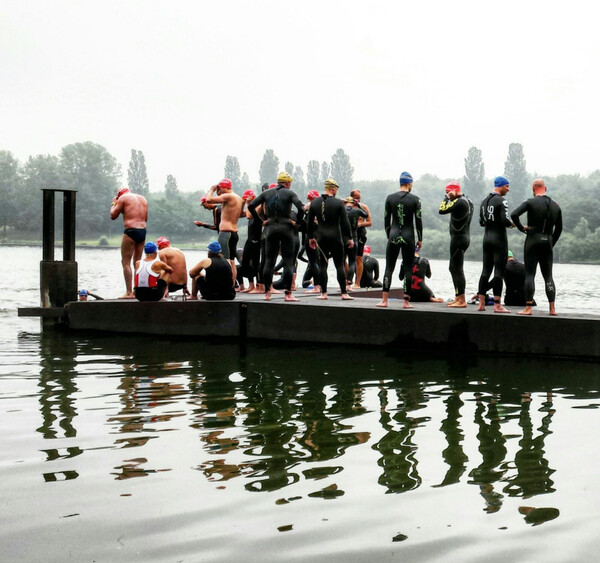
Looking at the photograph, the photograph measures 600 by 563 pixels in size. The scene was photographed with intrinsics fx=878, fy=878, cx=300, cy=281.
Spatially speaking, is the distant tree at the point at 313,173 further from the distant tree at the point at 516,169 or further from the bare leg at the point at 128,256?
the bare leg at the point at 128,256

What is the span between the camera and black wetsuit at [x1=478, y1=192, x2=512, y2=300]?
12484 millimetres

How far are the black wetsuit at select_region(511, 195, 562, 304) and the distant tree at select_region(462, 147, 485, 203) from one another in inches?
5073

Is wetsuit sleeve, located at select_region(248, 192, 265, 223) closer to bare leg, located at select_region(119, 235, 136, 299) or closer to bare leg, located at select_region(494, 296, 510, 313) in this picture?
bare leg, located at select_region(119, 235, 136, 299)

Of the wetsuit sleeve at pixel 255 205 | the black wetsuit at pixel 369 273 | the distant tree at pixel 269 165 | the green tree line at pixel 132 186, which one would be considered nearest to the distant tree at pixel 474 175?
the green tree line at pixel 132 186

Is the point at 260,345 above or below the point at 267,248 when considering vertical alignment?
below

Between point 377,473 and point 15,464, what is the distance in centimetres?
262

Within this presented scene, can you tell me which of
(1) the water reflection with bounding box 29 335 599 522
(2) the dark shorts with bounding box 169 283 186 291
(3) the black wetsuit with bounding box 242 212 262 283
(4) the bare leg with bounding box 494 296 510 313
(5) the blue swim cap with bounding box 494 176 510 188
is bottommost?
(1) the water reflection with bounding box 29 335 599 522

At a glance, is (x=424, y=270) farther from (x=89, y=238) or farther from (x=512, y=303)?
(x=89, y=238)

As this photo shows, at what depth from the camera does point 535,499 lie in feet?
18.8

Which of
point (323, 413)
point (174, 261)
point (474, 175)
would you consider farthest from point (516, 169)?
point (323, 413)

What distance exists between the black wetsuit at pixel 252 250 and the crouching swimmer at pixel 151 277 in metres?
1.85

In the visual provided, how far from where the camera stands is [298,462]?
658cm

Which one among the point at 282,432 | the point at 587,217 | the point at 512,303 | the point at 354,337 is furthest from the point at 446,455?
the point at 587,217

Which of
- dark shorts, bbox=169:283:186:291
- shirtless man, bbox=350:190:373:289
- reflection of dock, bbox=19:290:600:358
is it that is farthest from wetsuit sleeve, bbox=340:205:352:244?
dark shorts, bbox=169:283:186:291
